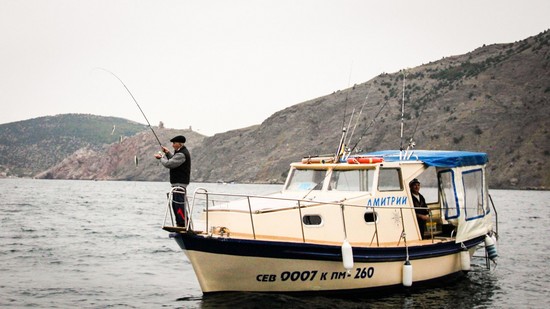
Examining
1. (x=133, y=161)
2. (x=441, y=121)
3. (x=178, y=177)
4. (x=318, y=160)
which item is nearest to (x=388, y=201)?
(x=318, y=160)

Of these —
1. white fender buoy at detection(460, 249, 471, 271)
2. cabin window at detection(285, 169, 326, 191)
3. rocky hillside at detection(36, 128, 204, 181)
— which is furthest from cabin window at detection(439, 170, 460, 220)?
rocky hillside at detection(36, 128, 204, 181)

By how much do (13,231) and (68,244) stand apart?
557 centimetres

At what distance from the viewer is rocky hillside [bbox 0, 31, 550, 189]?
9519cm

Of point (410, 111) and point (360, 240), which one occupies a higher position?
point (410, 111)

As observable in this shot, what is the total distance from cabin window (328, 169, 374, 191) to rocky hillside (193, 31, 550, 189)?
62.1 m

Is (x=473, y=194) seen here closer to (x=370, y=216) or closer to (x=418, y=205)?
(x=418, y=205)

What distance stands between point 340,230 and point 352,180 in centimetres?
170

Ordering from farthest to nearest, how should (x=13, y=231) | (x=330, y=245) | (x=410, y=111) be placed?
(x=410, y=111) → (x=13, y=231) → (x=330, y=245)

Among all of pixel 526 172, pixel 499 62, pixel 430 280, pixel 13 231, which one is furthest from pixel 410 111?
pixel 430 280

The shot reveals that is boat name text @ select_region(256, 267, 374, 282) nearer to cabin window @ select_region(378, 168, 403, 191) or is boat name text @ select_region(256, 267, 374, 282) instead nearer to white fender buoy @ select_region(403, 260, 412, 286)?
white fender buoy @ select_region(403, 260, 412, 286)

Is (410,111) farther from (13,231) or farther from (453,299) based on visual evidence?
(453,299)

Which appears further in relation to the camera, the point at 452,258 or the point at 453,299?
the point at 452,258

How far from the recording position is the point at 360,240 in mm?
13891

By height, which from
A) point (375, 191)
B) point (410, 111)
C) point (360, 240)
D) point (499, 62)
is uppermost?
point (499, 62)
